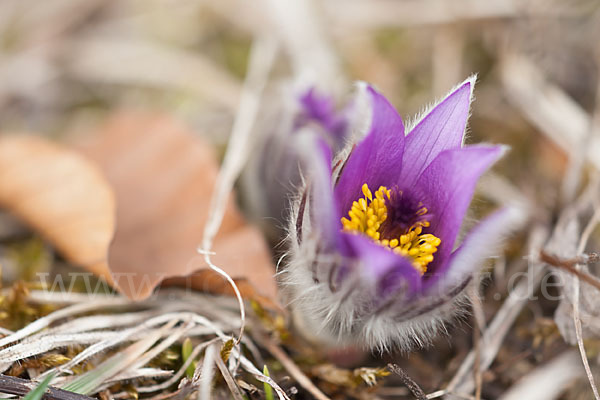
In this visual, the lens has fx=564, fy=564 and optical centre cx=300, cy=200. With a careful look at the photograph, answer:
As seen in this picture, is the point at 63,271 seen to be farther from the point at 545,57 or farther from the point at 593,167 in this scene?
the point at 545,57

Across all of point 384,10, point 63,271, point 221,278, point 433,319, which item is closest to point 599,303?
point 433,319

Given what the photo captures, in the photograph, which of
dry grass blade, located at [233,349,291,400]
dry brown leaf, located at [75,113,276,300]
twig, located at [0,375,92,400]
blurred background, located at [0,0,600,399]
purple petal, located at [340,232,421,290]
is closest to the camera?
purple petal, located at [340,232,421,290]

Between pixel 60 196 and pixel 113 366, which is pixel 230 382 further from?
pixel 60 196

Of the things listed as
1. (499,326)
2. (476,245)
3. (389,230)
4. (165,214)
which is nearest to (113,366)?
(165,214)

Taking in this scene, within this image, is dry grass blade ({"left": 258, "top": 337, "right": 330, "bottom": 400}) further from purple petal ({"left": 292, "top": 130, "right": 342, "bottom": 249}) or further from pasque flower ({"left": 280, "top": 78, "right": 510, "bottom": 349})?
purple petal ({"left": 292, "top": 130, "right": 342, "bottom": 249})

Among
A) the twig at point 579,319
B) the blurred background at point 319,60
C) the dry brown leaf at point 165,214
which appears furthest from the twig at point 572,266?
the dry brown leaf at point 165,214

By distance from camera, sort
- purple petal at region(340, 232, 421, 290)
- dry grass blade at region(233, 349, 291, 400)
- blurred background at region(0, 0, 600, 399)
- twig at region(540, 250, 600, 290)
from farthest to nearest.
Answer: blurred background at region(0, 0, 600, 399) < twig at region(540, 250, 600, 290) < dry grass blade at region(233, 349, 291, 400) < purple petal at region(340, 232, 421, 290)

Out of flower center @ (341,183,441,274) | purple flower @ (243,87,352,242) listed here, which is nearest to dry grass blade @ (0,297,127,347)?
purple flower @ (243,87,352,242)
